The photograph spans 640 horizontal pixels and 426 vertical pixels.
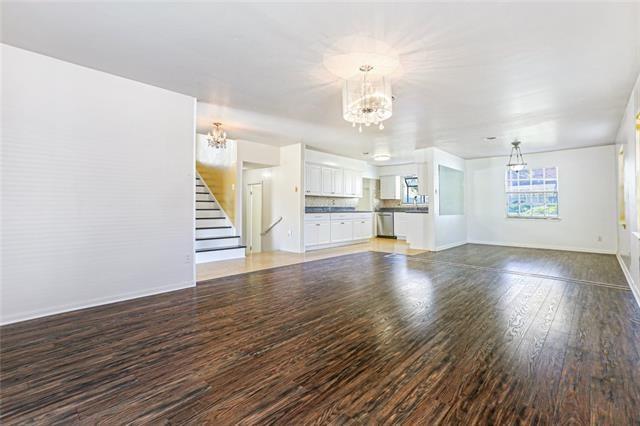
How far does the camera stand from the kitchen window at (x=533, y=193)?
7.64m

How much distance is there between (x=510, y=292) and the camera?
3807 mm

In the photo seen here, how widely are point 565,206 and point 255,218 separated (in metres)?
8.15

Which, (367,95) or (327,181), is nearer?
(367,95)

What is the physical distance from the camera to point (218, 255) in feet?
19.9

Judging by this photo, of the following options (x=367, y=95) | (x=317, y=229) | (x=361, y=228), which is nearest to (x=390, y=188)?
(x=361, y=228)

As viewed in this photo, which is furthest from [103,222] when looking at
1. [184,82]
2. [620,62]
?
[620,62]

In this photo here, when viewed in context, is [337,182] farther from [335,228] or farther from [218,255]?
[218,255]

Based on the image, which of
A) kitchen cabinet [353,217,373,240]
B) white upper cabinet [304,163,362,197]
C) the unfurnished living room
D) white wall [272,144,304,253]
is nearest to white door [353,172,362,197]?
white upper cabinet [304,163,362,197]

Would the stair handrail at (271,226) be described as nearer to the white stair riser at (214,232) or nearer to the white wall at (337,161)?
the white stair riser at (214,232)

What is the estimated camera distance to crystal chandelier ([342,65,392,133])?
3.19m

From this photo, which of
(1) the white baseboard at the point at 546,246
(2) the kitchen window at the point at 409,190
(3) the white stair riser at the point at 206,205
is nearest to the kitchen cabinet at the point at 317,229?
(3) the white stair riser at the point at 206,205

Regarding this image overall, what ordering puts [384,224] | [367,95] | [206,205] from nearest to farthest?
[367,95]
[206,205]
[384,224]

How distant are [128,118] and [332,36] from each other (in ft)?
8.75

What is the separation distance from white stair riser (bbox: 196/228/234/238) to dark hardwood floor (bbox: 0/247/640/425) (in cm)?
269
